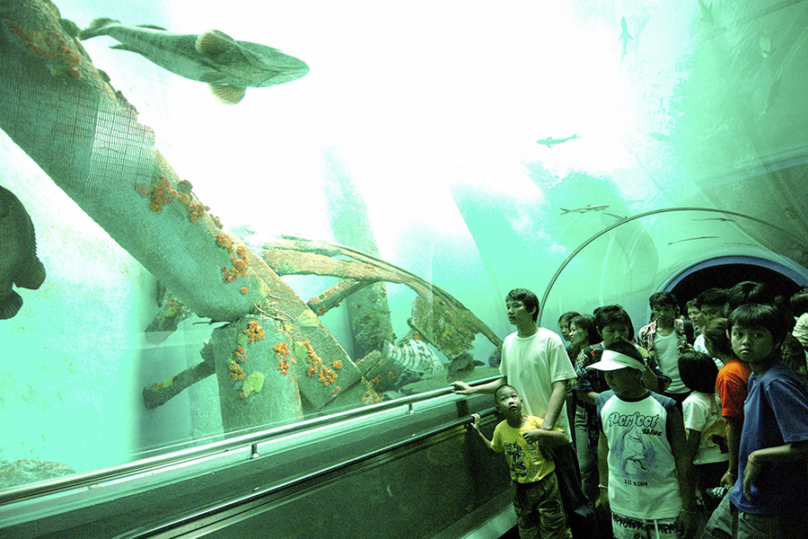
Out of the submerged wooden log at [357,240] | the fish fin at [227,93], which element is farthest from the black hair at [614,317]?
the fish fin at [227,93]

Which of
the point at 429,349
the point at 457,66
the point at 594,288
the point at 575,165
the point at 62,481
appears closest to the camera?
the point at 62,481

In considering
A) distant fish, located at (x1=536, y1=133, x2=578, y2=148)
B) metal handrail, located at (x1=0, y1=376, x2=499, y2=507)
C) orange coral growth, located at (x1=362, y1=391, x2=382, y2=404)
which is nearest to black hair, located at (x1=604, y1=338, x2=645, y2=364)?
metal handrail, located at (x1=0, y1=376, x2=499, y2=507)

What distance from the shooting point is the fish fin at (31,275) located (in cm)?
219

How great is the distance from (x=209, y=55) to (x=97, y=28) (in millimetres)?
649

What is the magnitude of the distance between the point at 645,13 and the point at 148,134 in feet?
15.7

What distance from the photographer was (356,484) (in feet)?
8.99

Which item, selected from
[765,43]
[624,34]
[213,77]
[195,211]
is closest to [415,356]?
[195,211]

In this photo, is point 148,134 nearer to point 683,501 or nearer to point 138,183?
point 138,183

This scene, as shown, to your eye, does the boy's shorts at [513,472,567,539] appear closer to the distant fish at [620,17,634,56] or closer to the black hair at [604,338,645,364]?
the black hair at [604,338,645,364]

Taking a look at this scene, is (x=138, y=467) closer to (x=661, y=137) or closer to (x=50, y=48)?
(x=50, y=48)

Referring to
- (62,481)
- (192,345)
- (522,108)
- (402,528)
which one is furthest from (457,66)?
(62,481)

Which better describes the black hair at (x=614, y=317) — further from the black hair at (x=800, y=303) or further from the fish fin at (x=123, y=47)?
the fish fin at (x=123, y=47)

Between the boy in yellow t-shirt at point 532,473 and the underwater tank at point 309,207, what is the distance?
19.4 inches

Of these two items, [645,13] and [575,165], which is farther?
[575,165]
